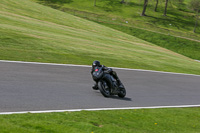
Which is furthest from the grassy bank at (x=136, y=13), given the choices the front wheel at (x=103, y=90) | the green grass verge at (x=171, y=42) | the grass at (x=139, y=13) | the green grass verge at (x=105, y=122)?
the green grass verge at (x=105, y=122)

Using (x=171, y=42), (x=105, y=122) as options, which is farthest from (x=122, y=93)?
(x=171, y=42)

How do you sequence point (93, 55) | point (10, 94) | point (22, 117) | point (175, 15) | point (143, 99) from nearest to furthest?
point (22, 117) < point (10, 94) < point (143, 99) < point (93, 55) < point (175, 15)

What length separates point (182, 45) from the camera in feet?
161

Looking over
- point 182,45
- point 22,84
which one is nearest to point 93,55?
point 22,84

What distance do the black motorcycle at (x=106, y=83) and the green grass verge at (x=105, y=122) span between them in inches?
62.5

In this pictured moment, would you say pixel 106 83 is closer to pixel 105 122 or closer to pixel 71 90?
pixel 71 90

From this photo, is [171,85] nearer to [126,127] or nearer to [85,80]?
[85,80]

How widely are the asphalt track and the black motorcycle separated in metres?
0.28

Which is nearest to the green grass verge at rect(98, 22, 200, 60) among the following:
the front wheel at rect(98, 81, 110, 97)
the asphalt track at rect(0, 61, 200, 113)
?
the asphalt track at rect(0, 61, 200, 113)

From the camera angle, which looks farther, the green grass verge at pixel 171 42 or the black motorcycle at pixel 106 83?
the green grass verge at pixel 171 42

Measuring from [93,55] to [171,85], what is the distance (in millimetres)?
7433

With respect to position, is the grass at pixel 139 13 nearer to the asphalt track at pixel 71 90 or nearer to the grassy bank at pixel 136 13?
the grassy bank at pixel 136 13

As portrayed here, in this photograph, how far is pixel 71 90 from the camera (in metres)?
10.9

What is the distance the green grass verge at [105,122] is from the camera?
605 cm
